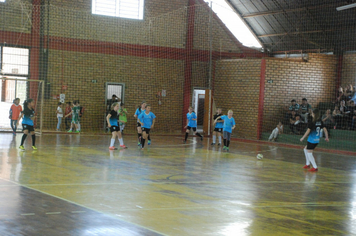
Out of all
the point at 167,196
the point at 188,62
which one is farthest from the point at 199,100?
the point at 167,196

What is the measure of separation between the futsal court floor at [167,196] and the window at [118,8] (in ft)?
45.9

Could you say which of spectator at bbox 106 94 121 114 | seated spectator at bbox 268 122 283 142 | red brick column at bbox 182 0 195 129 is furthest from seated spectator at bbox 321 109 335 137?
spectator at bbox 106 94 121 114

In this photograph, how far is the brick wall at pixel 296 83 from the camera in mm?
25484

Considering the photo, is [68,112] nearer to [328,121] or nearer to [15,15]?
[15,15]

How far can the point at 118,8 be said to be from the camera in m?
26.9

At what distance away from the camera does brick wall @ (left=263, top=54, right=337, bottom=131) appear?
83.6 ft

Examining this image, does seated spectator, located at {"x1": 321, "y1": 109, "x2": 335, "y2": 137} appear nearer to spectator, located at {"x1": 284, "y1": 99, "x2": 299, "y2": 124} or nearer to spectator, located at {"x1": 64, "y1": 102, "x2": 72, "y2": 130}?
spectator, located at {"x1": 284, "y1": 99, "x2": 299, "y2": 124}

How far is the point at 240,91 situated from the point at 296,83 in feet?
10.8

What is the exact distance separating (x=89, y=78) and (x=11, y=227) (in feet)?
69.7

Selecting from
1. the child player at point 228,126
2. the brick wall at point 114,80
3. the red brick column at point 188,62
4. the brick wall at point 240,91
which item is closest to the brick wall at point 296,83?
the brick wall at point 240,91

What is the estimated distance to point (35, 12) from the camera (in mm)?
25109

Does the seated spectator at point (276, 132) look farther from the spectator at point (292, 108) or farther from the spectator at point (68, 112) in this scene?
the spectator at point (68, 112)

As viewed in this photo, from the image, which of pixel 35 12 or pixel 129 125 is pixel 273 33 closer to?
pixel 129 125

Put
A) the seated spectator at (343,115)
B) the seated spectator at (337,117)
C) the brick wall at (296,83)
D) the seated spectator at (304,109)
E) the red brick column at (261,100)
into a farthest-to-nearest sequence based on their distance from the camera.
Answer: the brick wall at (296,83) → the red brick column at (261,100) → the seated spectator at (304,109) → the seated spectator at (337,117) → the seated spectator at (343,115)
